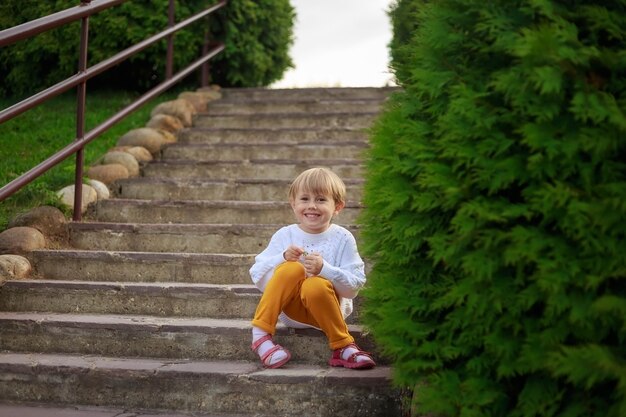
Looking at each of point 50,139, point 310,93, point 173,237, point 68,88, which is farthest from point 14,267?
point 310,93

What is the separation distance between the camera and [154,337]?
3.87 m

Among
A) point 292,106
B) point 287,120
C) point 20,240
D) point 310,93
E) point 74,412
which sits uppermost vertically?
point 310,93

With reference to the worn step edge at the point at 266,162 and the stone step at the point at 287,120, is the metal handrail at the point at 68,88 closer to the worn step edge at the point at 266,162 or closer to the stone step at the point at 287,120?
the worn step edge at the point at 266,162

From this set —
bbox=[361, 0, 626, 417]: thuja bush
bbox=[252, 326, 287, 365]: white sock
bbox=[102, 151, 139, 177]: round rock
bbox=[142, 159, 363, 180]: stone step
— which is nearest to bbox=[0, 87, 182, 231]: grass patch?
bbox=[102, 151, 139, 177]: round rock

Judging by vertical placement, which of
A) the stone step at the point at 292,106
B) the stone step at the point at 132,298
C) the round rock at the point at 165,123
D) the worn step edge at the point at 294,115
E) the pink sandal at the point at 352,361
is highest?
the stone step at the point at 292,106

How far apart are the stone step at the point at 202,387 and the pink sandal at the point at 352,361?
0.04 metres

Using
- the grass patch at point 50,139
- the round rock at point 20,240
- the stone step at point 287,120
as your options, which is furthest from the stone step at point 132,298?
the stone step at point 287,120

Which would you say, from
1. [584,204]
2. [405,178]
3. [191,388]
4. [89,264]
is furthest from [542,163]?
[89,264]

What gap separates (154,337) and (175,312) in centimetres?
35

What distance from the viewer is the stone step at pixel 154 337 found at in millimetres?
3752

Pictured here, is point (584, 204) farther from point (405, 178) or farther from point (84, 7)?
point (84, 7)

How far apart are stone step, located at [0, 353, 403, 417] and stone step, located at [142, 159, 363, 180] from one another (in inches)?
95.9

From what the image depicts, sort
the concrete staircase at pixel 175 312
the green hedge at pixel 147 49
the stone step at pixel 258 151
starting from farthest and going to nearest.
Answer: the green hedge at pixel 147 49, the stone step at pixel 258 151, the concrete staircase at pixel 175 312

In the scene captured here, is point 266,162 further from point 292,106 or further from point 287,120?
point 292,106
